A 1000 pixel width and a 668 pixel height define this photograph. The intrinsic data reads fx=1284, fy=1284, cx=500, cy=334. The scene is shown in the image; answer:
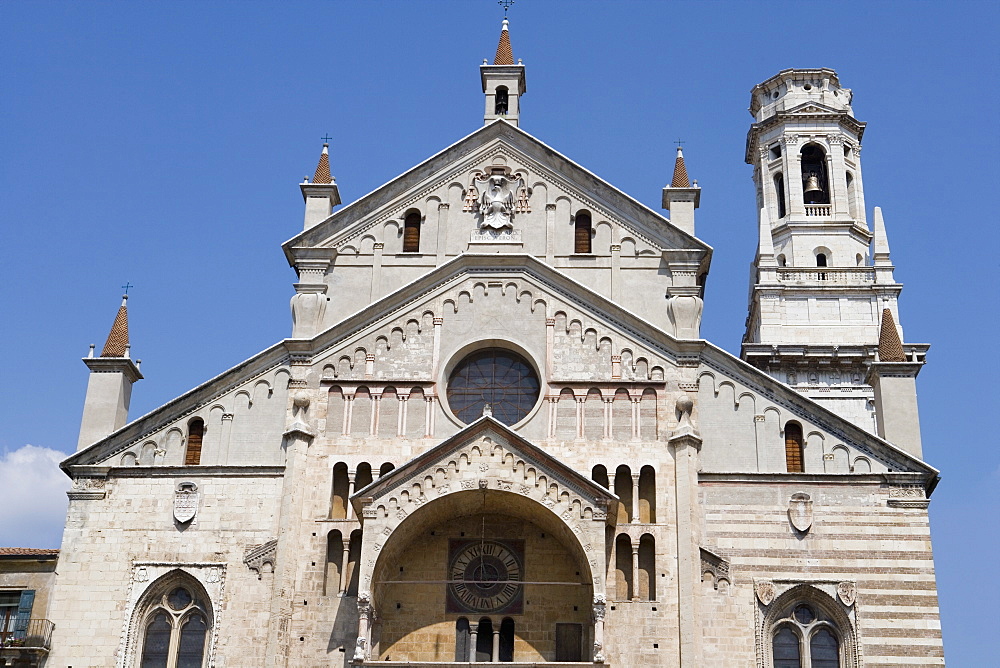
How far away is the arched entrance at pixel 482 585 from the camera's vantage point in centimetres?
2528

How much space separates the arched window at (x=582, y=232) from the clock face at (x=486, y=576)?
725 centimetres

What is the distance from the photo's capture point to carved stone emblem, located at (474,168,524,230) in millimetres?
29719

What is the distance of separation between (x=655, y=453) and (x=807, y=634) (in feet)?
15.2

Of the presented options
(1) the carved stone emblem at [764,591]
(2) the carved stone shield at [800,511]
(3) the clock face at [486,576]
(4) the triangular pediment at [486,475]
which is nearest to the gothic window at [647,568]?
(4) the triangular pediment at [486,475]

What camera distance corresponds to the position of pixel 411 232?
30.0 metres

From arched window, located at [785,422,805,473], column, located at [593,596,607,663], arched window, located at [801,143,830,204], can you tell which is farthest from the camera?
arched window, located at [801,143,830,204]

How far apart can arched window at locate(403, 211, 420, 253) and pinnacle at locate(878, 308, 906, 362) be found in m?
10.5

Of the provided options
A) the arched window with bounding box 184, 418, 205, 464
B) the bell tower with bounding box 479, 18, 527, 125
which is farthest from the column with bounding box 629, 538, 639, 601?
the bell tower with bounding box 479, 18, 527, 125

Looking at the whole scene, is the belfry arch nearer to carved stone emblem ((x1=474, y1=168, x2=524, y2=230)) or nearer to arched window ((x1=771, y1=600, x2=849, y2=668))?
arched window ((x1=771, y1=600, x2=849, y2=668))

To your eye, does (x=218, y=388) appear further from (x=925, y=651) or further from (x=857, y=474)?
(x=925, y=651)

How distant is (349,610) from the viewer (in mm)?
25172

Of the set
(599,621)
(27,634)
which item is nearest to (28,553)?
(27,634)

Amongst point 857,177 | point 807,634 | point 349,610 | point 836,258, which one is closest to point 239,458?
point 349,610

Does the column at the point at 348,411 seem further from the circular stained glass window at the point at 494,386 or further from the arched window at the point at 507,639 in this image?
the arched window at the point at 507,639
